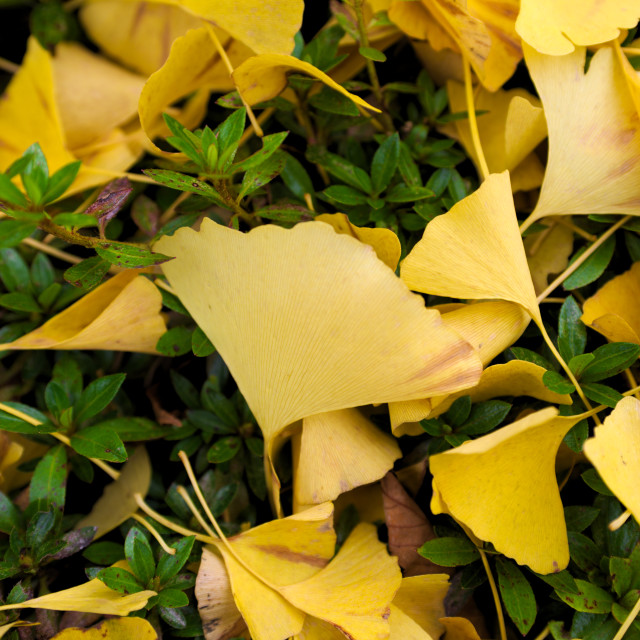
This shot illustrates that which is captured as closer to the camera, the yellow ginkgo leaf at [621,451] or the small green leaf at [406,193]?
the yellow ginkgo leaf at [621,451]

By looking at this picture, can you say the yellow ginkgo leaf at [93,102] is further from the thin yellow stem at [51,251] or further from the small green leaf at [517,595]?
the small green leaf at [517,595]

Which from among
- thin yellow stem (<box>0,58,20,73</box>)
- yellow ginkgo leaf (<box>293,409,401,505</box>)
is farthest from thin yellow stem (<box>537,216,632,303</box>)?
thin yellow stem (<box>0,58,20,73</box>)

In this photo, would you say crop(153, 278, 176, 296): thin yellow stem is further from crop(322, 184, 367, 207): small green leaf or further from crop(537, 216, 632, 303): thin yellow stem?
crop(537, 216, 632, 303): thin yellow stem

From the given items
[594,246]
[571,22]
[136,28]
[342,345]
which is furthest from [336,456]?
[136,28]

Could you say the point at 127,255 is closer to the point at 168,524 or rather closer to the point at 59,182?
the point at 59,182

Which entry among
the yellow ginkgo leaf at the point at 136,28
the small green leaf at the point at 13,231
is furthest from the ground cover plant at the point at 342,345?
the yellow ginkgo leaf at the point at 136,28

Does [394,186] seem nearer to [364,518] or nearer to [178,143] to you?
[178,143]
